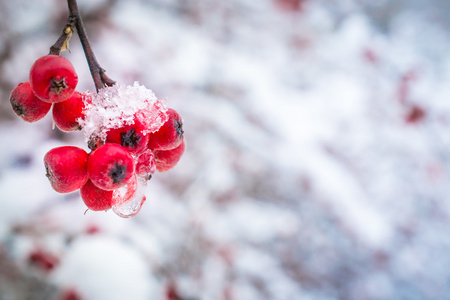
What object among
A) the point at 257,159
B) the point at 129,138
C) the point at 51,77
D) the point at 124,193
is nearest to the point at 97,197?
the point at 124,193

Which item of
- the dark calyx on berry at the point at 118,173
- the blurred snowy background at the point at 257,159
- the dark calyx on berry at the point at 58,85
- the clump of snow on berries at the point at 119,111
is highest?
the blurred snowy background at the point at 257,159

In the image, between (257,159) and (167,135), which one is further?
(257,159)

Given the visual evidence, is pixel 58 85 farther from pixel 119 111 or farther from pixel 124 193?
pixel 124 193

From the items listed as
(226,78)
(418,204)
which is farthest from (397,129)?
(226,78)

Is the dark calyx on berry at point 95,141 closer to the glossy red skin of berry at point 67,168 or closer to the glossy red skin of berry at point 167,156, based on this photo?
the glossy red skin of berry at point 67,168

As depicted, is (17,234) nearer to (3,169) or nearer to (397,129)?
(3,169)

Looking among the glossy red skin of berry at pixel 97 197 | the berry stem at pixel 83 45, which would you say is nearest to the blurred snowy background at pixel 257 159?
the glossy red skin of berry at pixel 97 197
